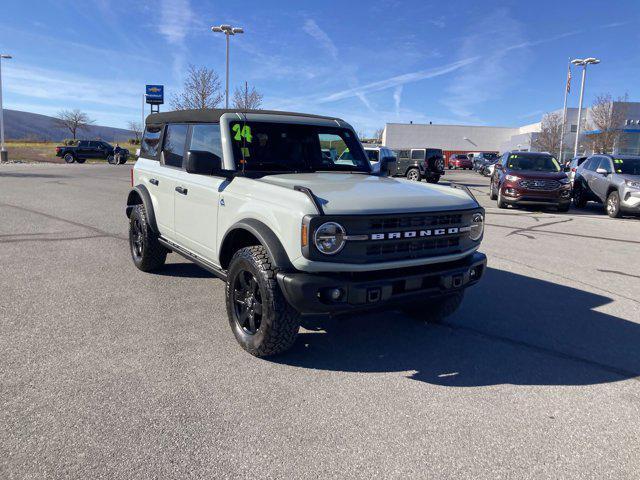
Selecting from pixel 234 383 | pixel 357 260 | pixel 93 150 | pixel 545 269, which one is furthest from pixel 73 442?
pixel 93 150

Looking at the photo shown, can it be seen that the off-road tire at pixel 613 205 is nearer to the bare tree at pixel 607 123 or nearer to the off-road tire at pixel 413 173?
the off-road tire at pixel 413 173

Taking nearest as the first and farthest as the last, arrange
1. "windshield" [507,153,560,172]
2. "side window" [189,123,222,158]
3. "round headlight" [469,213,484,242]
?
1. "round headlight" [469,213,484,242]
2. "side window" [189,123,222,158]
3. "windshield" [507,153,560,172]

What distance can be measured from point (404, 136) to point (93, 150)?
45.5m

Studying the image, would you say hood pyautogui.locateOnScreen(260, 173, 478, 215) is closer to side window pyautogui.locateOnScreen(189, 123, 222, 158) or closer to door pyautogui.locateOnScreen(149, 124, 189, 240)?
side window pyautogui.locateOnScreen(189, 123, 222, 158)

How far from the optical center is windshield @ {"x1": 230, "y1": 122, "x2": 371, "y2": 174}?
4496mm

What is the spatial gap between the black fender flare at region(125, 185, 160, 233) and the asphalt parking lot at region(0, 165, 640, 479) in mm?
715

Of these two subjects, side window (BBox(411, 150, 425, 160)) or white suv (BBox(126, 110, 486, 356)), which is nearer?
white suv (BBox(126, 110, 486, 356))

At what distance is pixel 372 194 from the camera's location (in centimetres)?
373

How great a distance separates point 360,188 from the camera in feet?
13.0

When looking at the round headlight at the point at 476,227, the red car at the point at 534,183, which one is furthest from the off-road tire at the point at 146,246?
the red car at the point at 534,183

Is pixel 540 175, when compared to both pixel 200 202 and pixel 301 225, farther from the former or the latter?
pixel 301 225

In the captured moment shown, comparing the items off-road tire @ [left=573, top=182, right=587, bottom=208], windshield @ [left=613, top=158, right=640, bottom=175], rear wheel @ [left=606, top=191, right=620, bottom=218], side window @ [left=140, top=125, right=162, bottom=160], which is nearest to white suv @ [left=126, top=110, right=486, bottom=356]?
side window @ [left=140, top=125, right=162, bottom=160]

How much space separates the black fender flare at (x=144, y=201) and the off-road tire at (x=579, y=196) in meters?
13.6

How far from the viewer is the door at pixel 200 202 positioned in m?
4.40
